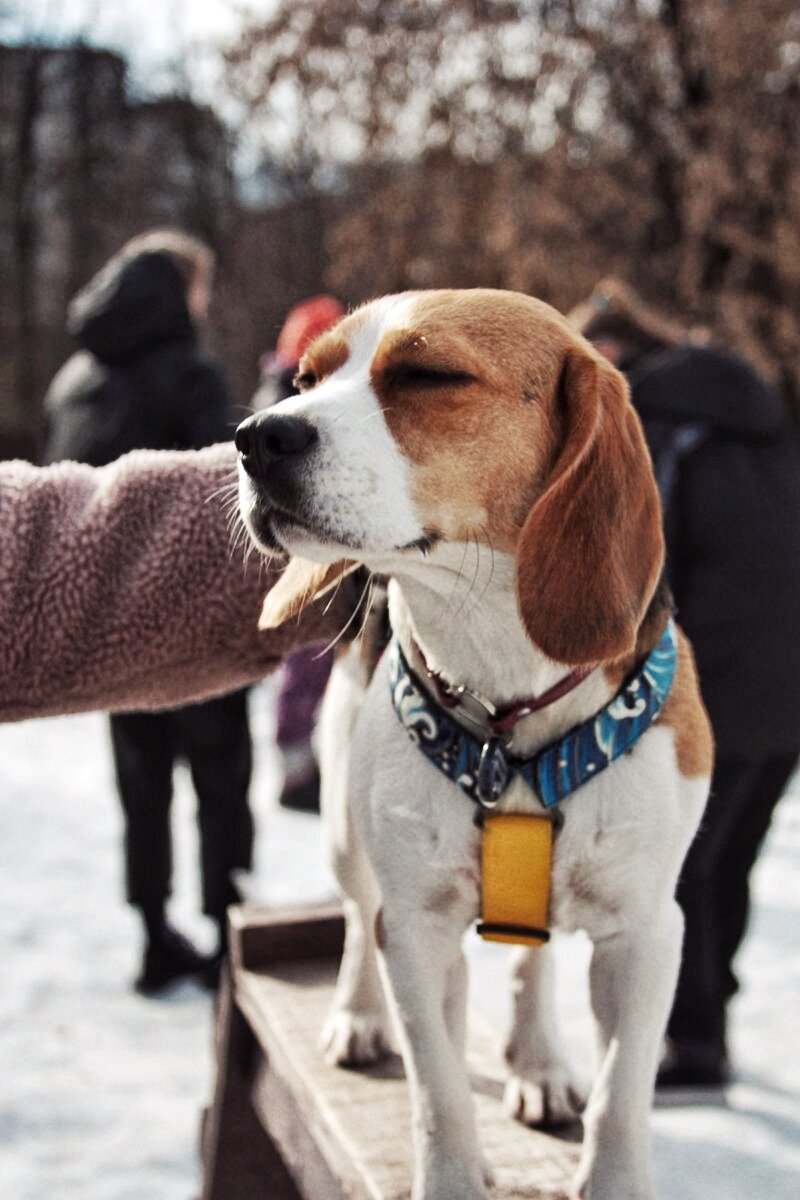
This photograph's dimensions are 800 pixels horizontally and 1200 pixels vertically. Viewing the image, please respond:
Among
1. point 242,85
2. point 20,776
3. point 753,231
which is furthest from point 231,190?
point 20,776

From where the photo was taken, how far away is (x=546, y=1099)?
1.84 meters

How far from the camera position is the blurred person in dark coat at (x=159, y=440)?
3.45 meters

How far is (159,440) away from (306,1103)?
213 centimetres

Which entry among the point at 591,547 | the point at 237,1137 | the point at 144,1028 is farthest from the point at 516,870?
the point at 144,1028

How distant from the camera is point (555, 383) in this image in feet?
4.77

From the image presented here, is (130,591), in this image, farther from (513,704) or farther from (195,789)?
(195,789)

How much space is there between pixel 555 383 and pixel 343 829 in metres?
0.82

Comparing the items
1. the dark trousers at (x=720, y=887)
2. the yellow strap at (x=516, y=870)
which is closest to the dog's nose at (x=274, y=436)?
the yellow strap at (x=516, y=870)

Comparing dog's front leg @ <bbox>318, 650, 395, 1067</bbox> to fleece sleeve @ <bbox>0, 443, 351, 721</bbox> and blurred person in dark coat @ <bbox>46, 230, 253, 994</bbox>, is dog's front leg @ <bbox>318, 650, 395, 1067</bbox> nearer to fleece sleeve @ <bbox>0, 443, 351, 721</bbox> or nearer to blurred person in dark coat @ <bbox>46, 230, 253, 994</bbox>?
fleece sleeve @ <bbox>0, 443, 351, 721</bbox>

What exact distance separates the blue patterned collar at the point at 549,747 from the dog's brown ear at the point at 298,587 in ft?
0.69

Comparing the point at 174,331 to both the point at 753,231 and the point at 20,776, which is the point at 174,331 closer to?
the point at 20,776

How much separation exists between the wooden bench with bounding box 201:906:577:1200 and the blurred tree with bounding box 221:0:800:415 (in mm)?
6484

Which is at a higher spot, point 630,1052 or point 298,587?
point 298,587

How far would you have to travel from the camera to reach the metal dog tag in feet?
4.59
